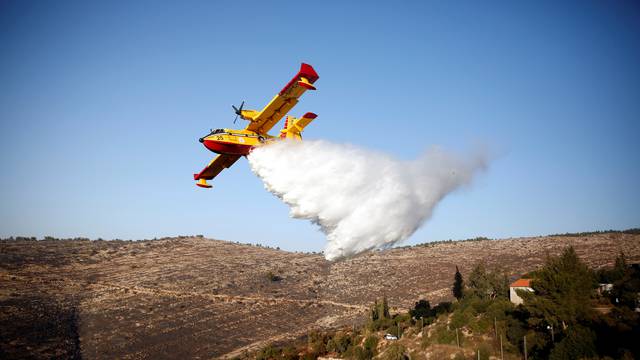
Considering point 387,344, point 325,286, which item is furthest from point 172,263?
point 387,344

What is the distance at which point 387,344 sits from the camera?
122ft

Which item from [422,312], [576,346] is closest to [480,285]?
[422,312]

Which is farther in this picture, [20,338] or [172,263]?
[172,263]

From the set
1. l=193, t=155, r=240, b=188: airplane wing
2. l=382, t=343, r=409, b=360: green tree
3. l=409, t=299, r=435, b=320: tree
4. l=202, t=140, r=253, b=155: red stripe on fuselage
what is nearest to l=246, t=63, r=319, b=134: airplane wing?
l=202, t=140, r=253, b=155: red stripe on fuselage

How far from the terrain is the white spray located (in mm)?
22955

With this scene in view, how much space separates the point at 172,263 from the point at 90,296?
836 inches

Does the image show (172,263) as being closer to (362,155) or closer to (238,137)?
(238,137)

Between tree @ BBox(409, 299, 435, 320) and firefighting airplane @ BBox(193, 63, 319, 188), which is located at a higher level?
firefighting airplane @ BBox(193, 63, 319, 188)

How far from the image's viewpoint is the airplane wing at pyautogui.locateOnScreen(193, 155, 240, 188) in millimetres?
29297

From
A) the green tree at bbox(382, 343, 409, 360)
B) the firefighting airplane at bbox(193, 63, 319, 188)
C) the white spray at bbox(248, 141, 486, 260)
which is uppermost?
the firefighting airplane at bbox(193, 63, 319, 188)

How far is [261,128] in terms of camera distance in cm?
2767

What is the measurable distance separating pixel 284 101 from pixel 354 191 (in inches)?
270

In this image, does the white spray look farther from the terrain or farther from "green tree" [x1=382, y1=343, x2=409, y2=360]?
the terrain

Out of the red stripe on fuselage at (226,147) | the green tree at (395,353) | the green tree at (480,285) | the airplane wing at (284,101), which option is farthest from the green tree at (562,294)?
the red stripe on fuselage at (226,147)
